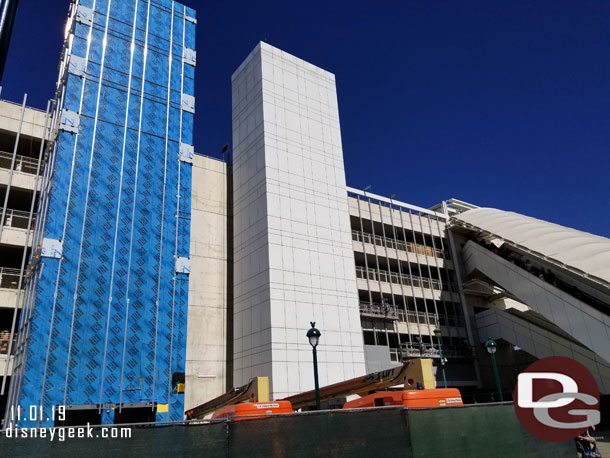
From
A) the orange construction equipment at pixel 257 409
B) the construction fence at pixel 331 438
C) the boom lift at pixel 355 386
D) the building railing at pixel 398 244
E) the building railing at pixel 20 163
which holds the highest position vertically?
the building railing at pixel 20 163


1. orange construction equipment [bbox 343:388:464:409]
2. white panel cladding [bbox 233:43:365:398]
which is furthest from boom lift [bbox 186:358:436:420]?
white panel cladding [bbox 233:43:365:398]

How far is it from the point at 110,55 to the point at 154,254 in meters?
13.8

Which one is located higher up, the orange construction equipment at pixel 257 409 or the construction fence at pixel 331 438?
the orange construction equipment at pixel 257 409

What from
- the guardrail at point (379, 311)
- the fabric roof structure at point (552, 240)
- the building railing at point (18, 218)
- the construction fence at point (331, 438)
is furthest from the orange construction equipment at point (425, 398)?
the building railing at point (18, 218)

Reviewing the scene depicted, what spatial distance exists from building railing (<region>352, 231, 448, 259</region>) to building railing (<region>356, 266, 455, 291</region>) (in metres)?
2.46

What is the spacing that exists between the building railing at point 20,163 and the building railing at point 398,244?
24.9 metres

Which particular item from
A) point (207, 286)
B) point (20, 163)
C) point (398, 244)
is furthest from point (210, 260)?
point (398, 244)

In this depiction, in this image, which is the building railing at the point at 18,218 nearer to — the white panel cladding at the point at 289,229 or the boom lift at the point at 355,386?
the white panel cladding at the point at 289,229

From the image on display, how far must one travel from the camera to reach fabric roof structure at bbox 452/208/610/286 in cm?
3148

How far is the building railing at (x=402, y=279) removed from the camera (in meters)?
40.2

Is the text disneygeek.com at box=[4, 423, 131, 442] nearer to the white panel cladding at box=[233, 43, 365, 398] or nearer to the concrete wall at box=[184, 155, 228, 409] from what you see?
the white panel cladding at box=[233, 43, 365, 398]

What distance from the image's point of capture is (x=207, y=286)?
33.8m

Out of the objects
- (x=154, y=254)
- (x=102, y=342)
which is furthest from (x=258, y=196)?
(x=102, y=342)

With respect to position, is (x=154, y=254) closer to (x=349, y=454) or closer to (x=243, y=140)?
(x=243, y=140)
